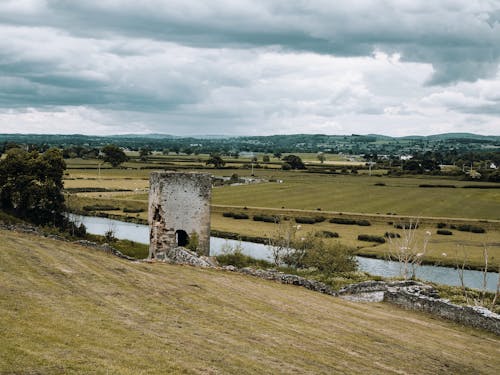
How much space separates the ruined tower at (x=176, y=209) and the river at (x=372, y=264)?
14.0m

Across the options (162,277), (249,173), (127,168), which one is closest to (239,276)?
(162,277)

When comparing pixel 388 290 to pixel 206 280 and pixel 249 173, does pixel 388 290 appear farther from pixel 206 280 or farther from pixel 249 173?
pixel 249 173

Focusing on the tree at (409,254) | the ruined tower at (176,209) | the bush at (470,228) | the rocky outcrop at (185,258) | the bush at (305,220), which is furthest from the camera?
the bush at (305,220)

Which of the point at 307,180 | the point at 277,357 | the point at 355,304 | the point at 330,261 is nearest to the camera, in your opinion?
the point at 277,357

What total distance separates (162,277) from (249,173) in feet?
354

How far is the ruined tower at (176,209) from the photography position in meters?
28.2

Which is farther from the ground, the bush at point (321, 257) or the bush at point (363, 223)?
the bush at point (321, 257)

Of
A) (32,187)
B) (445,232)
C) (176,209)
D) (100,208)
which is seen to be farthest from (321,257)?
(100,208)

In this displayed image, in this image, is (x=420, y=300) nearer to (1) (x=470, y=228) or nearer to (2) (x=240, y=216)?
(1) (x=470, y=228)

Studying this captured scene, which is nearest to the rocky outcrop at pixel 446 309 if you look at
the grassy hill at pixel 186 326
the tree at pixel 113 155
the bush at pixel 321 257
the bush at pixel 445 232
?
the grassy hill at pixel 186 326

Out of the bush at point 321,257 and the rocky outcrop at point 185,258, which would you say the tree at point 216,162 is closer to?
the bush at point 321,257

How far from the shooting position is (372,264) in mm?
48250

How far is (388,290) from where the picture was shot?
23109mm

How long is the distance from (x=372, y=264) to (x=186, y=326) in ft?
122
